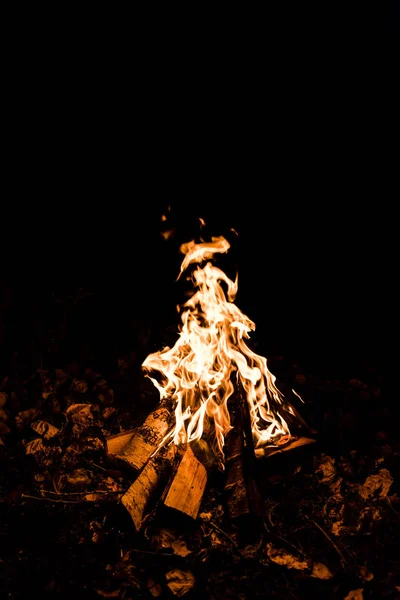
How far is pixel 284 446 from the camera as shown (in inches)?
140

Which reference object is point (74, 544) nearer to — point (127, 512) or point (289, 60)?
point (127, 512)

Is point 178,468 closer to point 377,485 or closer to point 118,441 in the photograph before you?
point 118,441

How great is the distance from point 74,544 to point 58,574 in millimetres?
213

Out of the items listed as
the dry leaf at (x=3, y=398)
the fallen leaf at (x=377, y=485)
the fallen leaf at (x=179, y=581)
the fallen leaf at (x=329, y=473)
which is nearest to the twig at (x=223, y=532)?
the fallen leaf at (x=179, y=581)

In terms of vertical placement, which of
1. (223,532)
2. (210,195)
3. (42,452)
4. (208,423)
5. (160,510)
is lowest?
(42,452)

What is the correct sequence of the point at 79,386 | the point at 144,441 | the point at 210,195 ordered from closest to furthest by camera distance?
the point at 144,441 → the point at 79,386 → the point at 210,195

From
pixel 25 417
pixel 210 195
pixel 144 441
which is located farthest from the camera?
pixel 210 195

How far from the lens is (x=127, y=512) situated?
291cm

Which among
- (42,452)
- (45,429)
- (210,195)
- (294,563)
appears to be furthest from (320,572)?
(210,195)

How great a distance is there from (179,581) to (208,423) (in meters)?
Answer: 1.17

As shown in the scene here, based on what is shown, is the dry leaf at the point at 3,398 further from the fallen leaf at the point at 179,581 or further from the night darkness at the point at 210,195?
→ the fallen leaf at the point at 179,581

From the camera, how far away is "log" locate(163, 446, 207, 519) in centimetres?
292

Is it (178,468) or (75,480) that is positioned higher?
(178,468)

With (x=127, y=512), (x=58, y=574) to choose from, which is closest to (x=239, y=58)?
(x=127, y=512)
